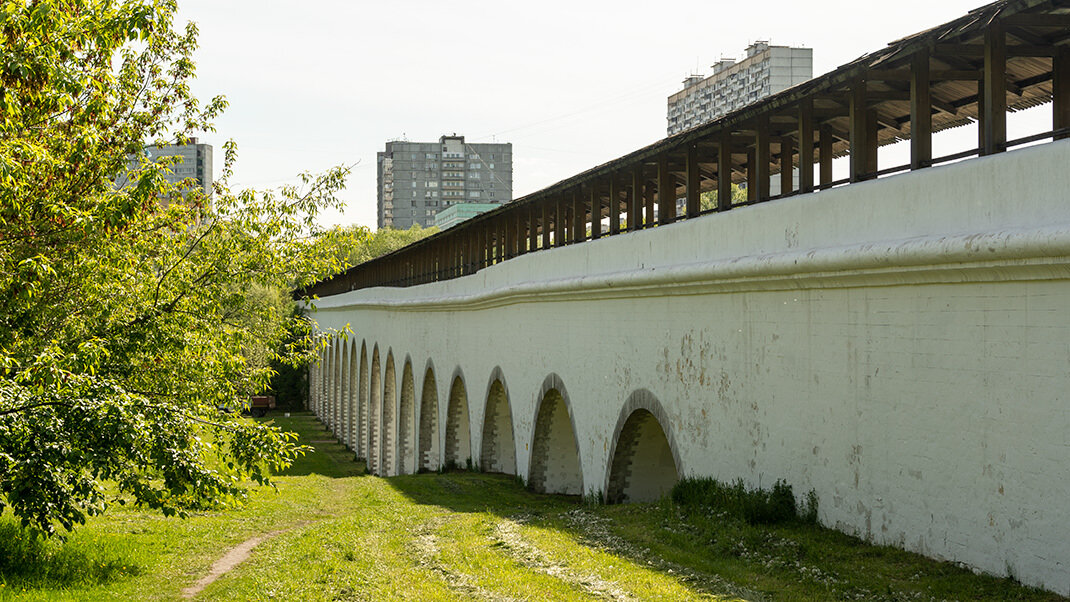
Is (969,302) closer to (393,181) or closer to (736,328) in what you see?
(736,328)

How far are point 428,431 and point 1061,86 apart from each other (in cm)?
2261

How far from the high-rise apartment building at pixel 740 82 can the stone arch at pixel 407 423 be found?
3710 cm

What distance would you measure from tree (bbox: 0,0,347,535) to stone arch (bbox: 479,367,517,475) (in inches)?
315

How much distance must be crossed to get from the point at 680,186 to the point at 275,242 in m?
9.83

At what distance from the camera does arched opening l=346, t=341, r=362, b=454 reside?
42656mm

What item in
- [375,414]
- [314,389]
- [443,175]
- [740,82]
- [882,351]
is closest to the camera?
[882,351]

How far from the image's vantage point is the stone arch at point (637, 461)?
14359 mm

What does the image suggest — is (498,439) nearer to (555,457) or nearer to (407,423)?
(555,457)

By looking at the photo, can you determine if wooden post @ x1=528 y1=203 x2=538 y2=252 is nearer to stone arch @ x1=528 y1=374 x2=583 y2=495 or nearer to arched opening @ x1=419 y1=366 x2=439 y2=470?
stone arch @ x1=528 y1=374 x2=583 y2=495

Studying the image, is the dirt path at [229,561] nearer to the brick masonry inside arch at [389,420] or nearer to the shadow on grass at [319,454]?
the shadow on grass at [319,454]

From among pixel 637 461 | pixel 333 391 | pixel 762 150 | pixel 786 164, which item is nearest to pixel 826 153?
pixel 786 164

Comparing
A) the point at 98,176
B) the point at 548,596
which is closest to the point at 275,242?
the point at 98,176

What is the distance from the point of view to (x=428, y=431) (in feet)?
98.4

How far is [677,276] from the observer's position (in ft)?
39.3
